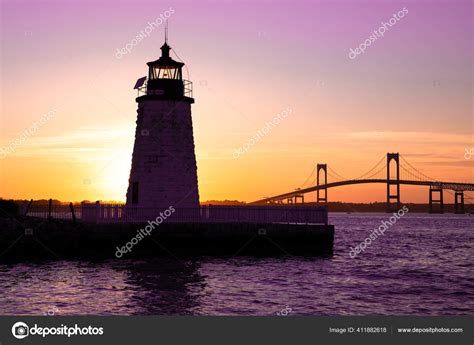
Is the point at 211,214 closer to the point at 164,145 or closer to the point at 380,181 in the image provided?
the point at 164,145

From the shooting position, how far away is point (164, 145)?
29.8 metres

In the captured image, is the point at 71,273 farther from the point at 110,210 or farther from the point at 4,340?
the point at 4,340

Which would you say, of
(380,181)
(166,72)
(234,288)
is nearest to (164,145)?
(166,72)

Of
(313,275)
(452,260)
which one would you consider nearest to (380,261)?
(452,260)

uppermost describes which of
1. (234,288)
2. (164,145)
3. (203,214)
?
(164,145)

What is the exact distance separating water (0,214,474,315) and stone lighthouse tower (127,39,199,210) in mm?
4360

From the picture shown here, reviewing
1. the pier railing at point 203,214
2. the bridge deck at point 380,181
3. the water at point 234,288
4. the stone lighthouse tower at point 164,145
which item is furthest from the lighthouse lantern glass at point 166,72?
the bridge deck at point 380,181

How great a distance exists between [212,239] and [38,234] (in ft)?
28.9

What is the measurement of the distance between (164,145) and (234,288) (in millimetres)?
12299

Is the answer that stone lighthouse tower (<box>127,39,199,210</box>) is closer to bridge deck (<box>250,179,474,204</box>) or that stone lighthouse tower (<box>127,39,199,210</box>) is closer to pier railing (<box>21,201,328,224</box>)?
pier railing (<box>21,201,328,224</box>)

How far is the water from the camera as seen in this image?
647 inches

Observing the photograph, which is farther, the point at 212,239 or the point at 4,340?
the point at 212,239

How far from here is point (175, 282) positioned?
20484 mm

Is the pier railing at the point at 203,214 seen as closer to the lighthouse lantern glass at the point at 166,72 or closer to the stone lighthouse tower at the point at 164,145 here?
the stone lighthouse tower at the point at 164,145
